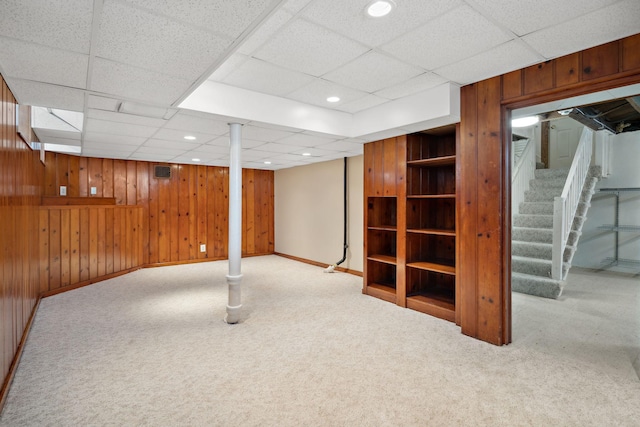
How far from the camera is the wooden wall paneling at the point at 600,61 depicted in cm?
217

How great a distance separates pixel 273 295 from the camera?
435 cm

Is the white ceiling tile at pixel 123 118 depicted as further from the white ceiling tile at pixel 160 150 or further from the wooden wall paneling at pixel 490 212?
the wooden wall paneling at pixel 490 212

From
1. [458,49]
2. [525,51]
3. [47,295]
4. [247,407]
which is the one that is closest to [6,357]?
[247,407]

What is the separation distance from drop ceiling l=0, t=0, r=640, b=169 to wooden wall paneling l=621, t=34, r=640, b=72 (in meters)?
0.07

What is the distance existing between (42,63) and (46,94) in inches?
25.7

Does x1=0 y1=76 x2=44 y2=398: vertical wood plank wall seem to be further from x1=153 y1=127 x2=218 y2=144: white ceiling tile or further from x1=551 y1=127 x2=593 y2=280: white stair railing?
x1=551 y1=127 x2=593 y2=280: white stair railing

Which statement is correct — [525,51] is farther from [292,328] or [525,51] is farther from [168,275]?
[168,275]

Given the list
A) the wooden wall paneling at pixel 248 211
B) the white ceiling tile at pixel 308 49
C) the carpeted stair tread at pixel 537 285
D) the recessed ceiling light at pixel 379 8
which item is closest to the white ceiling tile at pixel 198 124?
the white ceiling tile at pixel 308 49

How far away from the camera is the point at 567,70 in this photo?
2381mm

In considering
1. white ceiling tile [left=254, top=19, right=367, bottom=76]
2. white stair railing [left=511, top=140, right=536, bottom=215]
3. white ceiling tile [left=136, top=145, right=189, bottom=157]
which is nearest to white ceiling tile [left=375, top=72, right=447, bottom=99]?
white ceiling tile [left=254, top=19, right=367, bottom=76]

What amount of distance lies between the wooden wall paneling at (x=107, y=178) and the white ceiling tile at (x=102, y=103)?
3462 millimetres

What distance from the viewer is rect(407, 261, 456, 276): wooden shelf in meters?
3.49

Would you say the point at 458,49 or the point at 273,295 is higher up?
the point at 458,49

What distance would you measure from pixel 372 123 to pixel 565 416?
2.97m
